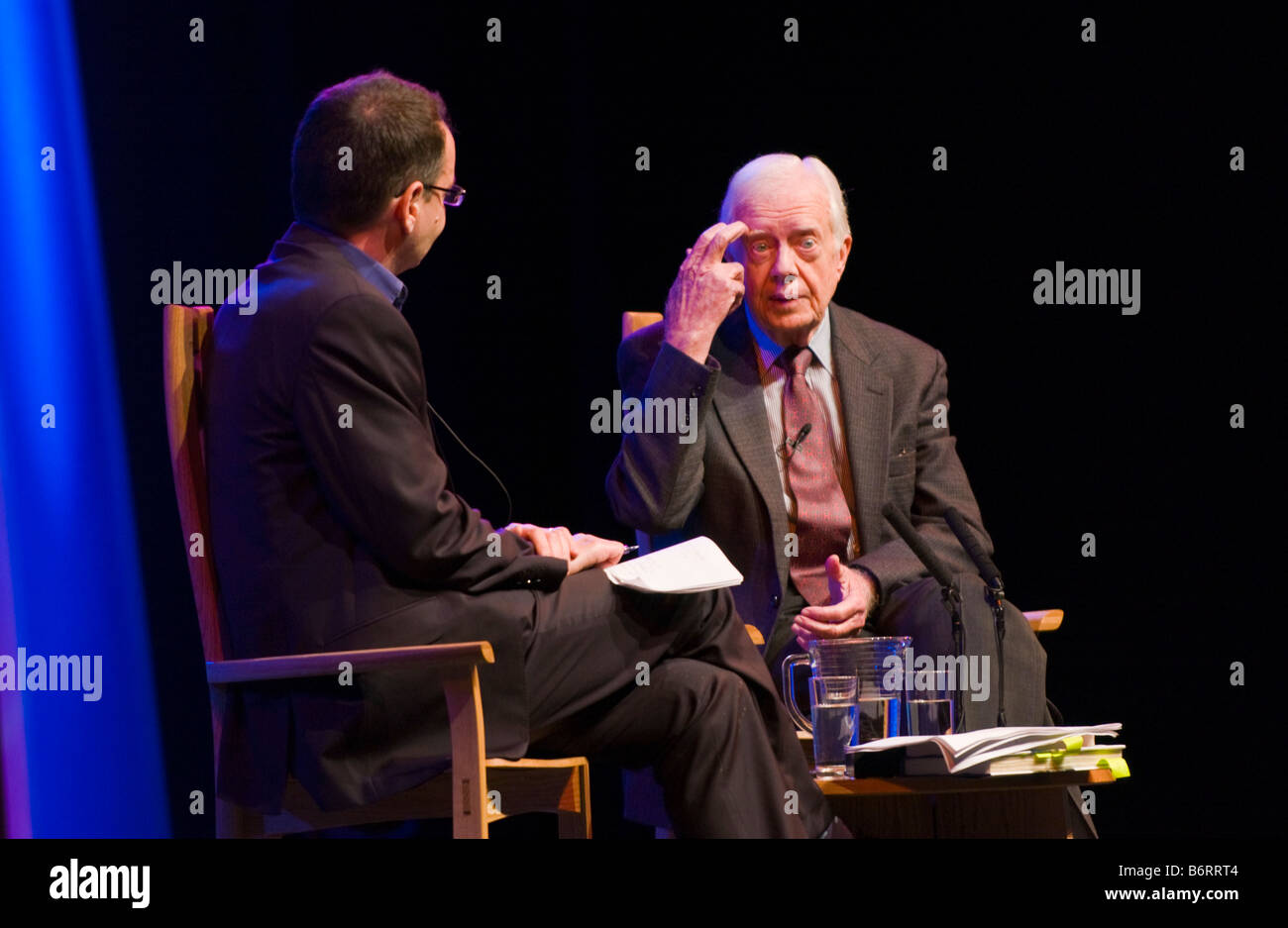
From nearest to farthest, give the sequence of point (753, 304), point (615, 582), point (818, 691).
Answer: point (615, 582) → point (818, 691) → point (753, 304)

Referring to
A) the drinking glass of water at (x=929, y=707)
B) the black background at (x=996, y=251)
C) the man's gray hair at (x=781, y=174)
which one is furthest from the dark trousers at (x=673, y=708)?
the black background at (x=996, y=251)

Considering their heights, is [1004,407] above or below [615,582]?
above

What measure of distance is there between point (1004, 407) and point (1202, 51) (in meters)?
0.97

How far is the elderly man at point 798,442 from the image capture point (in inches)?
115

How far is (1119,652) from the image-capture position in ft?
12.2

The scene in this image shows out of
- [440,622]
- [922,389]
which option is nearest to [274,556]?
[440,622]

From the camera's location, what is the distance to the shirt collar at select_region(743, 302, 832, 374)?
319 cm

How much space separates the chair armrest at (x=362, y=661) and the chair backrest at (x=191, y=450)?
18cm

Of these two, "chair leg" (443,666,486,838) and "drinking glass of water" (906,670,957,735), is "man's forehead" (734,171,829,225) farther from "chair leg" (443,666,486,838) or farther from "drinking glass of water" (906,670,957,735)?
"chair leg" (443,666,486,838)

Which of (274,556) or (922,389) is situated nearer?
(274,556)

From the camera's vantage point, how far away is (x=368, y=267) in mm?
2422

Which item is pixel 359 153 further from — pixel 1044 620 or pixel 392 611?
pixel 1044 620

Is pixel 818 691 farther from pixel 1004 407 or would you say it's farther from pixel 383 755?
pixel 1004 407

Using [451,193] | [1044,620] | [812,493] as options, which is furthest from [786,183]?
[1044,620]
